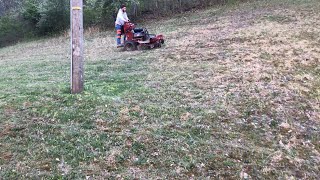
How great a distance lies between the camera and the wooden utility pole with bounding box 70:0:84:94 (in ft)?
16.2

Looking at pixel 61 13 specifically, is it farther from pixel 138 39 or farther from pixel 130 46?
pixel 138 39

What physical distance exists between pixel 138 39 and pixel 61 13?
1153 centimetres

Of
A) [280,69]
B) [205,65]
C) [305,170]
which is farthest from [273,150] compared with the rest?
[205,65]

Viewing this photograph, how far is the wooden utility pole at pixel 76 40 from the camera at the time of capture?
4.95 metres

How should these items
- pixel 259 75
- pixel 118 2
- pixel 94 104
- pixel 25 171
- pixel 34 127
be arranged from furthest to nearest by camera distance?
pixel 118 2, pixel 259 75, pixel 94 104, pixel 34 127, pixel 25 171

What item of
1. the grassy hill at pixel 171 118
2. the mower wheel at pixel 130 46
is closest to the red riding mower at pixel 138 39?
the mower wheel at pixel 130 46

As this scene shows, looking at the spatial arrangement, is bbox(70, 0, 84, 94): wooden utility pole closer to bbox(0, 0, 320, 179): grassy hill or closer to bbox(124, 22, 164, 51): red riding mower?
bbox(0, 0, 320, 179): grassy hill

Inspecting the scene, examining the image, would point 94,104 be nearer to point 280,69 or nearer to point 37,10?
point 280,69

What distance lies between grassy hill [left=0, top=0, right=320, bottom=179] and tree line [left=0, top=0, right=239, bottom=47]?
10.8 metres

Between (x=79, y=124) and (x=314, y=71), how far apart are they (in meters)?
4.76

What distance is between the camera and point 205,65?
731cm

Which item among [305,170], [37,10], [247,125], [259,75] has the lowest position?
[305,170]

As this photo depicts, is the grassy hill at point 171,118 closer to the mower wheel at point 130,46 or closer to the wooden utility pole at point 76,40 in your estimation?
the wooden utility pole at point 76,40

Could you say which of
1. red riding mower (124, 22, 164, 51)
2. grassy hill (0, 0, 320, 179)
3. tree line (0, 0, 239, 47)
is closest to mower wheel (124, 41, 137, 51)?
red riding mower (124, 22, 164, 51)
